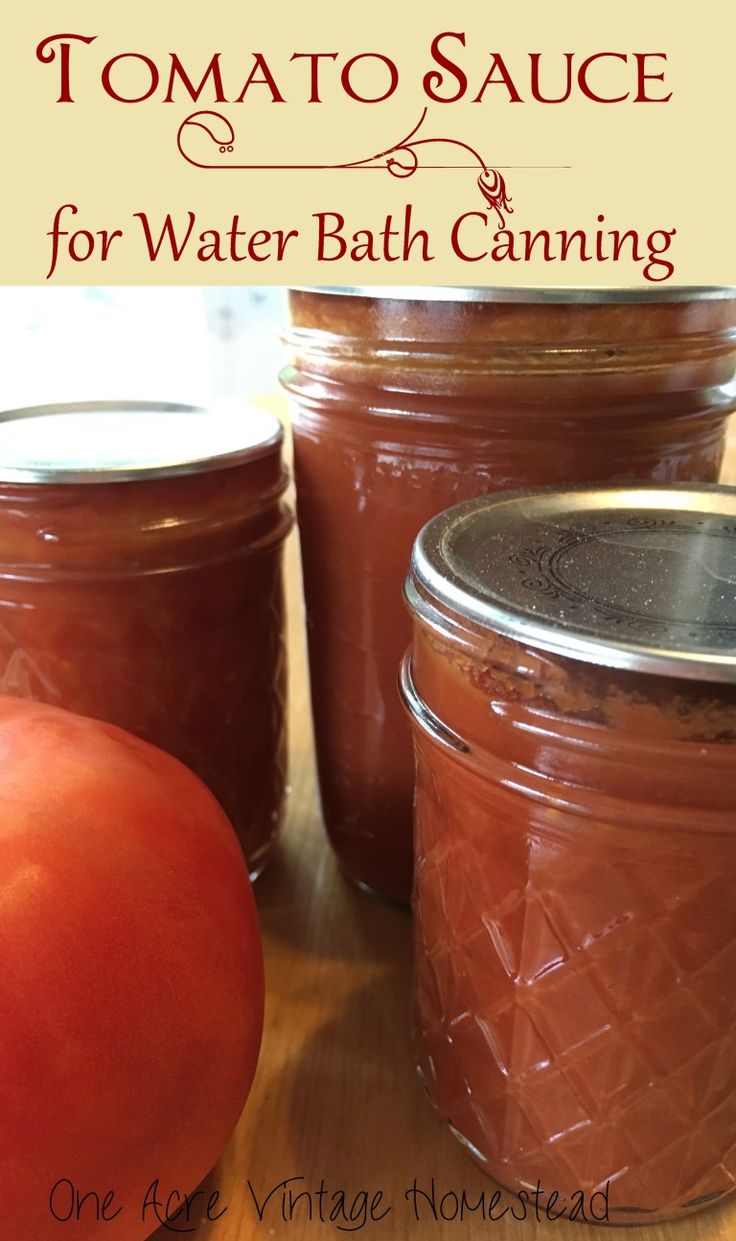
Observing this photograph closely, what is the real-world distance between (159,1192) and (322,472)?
0.37 meters

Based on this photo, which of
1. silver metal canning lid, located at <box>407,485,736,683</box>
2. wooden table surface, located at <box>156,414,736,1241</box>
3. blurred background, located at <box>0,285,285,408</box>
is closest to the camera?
silver metal canning lid, located at <box>407,485,736,683</box>

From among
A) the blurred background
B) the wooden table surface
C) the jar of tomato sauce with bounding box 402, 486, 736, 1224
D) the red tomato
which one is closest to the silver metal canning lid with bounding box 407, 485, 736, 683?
the jar of tomato sauce with bounding box 402, 486, 736, 1224

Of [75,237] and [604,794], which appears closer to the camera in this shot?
[604,794]

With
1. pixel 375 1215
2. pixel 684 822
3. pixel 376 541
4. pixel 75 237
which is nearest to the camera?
pixel 684 822

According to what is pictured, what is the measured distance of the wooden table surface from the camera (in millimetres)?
445

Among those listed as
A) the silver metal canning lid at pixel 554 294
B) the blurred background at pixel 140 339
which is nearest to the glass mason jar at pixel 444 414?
the silver metal canning lid at pixel 554 294

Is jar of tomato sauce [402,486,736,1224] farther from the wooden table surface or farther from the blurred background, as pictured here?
the blurred background

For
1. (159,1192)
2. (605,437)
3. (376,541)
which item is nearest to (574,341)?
(605,437)

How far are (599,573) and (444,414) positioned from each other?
0.47 feet

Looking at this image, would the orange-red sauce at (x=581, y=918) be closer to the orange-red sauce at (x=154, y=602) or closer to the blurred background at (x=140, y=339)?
the orange-red sauce at (x=154, y=602)

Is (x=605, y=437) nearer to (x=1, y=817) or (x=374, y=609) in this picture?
(x=374, y=609)

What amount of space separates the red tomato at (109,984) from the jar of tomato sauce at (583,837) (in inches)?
4.2

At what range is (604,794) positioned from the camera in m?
0.35

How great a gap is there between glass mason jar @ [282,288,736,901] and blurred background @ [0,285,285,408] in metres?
0.72
